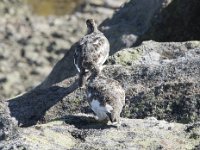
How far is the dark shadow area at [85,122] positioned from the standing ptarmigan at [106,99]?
12 cm

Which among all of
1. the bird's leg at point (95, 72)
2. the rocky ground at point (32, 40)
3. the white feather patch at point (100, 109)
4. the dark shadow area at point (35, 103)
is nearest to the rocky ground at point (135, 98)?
the dark shadow area at point (35, 103)

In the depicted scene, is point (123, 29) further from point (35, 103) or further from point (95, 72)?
point (95, 72)

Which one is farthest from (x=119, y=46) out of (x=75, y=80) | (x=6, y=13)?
(x=6, y=13)

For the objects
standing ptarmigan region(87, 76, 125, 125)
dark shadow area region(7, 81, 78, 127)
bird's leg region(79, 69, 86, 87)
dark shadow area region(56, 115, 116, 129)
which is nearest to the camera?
dark shadow area region(56, 115, 116, 129)

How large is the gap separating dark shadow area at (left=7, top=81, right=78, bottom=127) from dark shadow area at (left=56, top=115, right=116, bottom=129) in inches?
69.9

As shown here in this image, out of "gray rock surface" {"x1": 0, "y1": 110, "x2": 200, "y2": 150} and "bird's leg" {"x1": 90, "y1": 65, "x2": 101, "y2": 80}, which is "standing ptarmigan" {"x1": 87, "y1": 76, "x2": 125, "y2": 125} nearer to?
"gray rock surface" {"x1": 0, "y1": 110, "x2": 200, "y2": 150}

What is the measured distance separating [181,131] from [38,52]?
25847 mm

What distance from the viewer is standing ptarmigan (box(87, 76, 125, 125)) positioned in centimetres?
1202

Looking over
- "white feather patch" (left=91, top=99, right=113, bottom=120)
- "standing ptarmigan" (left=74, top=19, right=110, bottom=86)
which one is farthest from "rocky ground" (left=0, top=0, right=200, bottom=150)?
"standing ptarmigan" (left=74, top=19, right=110, bottom=86)

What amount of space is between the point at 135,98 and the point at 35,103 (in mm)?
1976

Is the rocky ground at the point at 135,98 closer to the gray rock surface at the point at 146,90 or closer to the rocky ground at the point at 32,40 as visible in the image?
the gray rock surface at the point at 146,90

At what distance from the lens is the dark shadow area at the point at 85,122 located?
11.8 metres

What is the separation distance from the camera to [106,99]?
40.2ft

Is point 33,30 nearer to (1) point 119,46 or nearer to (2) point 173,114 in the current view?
(1) point 119,46
